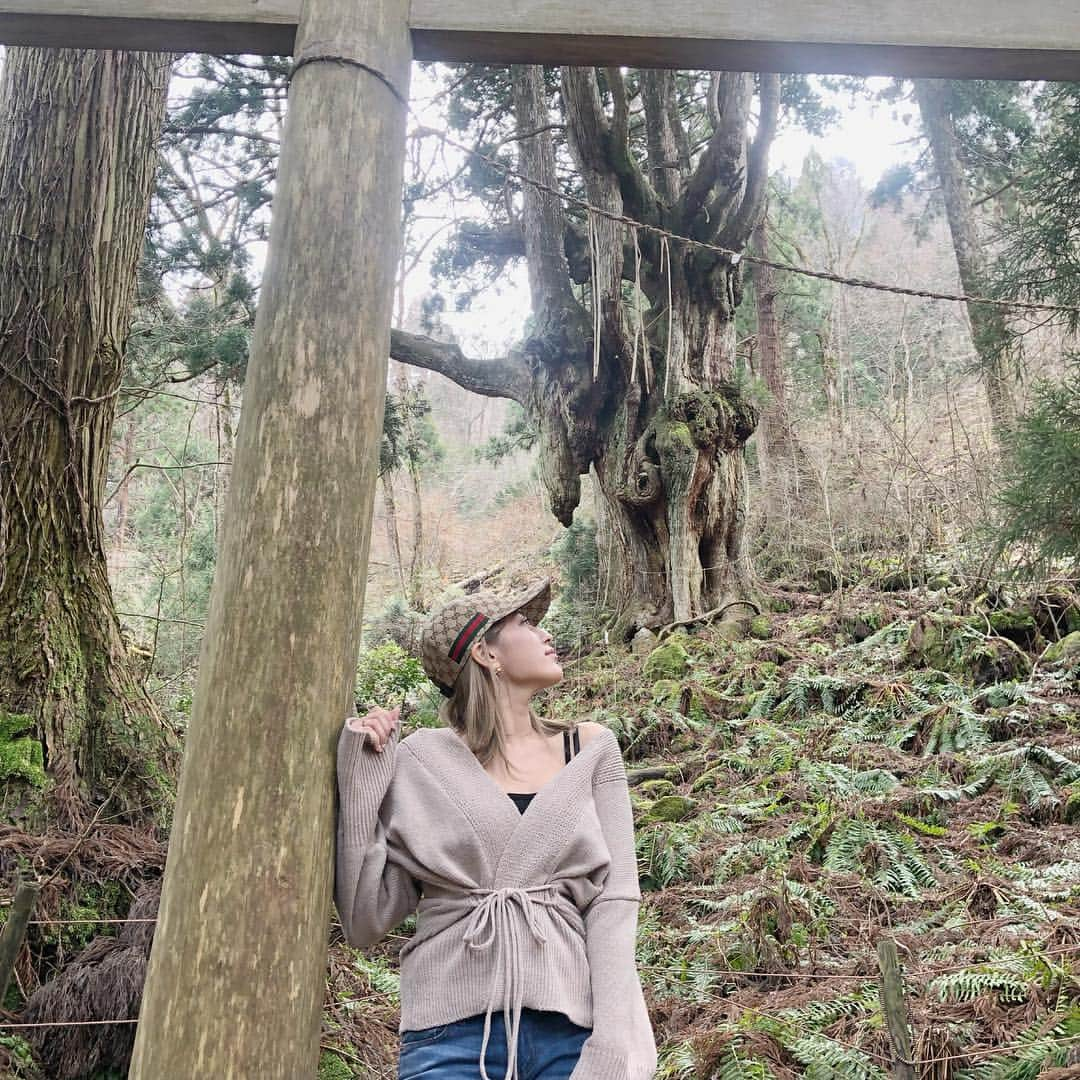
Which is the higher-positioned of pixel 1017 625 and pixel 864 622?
pixel 864 622

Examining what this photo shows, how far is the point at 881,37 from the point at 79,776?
12.3 feet

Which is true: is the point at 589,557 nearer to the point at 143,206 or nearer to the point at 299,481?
the point at 143,206

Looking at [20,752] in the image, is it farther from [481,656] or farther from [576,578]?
[576,578]

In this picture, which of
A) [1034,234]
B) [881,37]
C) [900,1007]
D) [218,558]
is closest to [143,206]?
[218,558]

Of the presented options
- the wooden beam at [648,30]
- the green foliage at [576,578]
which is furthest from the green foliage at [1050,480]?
the green foliage at [576,578]

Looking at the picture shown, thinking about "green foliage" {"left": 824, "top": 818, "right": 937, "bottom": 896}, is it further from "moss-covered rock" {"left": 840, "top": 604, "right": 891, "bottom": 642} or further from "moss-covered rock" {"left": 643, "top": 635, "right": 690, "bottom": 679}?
"moss-covered rock" {"left": 643, "top": 635, "right": 690, "bottom": 679}

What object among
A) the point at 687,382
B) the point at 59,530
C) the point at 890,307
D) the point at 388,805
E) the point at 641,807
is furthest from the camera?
the point at 890,307

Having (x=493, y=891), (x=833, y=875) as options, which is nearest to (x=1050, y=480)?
(x=833, y=875)

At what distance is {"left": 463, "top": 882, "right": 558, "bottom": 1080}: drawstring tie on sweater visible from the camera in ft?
6.72

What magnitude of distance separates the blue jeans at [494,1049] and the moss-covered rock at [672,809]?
4.13 meters

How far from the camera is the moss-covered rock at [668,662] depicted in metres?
9.65

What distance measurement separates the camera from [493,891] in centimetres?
221

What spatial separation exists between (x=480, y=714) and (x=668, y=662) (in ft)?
24.5

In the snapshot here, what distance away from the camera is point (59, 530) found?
3.99 metres
